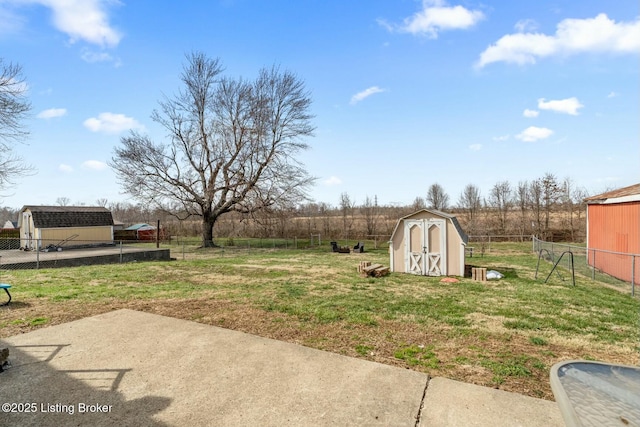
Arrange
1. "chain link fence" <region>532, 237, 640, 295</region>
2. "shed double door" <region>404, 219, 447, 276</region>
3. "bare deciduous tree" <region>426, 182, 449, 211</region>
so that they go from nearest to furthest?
1. "chain link fence" <region>532, 237, 640, 295</region>
2. "shed double door" <region>404, 219, 447, 276</region>
3. "bare deciduous tree" <region>426, 182, 449, 211</region>

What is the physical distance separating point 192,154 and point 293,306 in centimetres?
2407

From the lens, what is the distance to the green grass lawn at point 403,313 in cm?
452

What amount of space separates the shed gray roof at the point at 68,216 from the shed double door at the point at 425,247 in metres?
28.5

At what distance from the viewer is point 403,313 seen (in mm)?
6828

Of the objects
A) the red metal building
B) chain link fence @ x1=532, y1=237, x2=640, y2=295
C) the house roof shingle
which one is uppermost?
the house roof shingle

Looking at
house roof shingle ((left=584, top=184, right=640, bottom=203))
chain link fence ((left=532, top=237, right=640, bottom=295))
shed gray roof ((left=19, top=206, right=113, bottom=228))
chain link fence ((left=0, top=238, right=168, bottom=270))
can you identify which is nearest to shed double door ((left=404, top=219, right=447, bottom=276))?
chain link fence ((left=532, top=237, right=640, bottom=295))

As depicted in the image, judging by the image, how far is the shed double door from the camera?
12273mm

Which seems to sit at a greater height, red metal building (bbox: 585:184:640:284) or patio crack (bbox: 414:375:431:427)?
red metal building (bbox: 585:184:640:284)

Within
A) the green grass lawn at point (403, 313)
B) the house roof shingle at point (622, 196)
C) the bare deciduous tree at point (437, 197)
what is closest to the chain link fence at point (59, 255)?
the green grass lawn at point (403, 313)

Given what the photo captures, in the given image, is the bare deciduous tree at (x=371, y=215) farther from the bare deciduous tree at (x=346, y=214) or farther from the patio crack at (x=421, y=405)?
the patio crack at (x=421, y=405)

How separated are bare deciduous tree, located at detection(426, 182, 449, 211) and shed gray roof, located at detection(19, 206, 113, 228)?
34.6 metres

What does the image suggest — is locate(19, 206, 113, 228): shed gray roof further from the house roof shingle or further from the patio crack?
the house roof shingle

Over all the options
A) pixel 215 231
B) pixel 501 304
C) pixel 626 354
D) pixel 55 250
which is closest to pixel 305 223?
pixel 215 231

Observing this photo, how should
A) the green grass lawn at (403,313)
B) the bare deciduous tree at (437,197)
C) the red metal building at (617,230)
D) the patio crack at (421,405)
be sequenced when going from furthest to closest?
1. the bare deciduous tree at (437,197)
2. the red metal building at (617,230)
3. the green grass lawn at (403,313)
4. the patio crack at (421,405)
